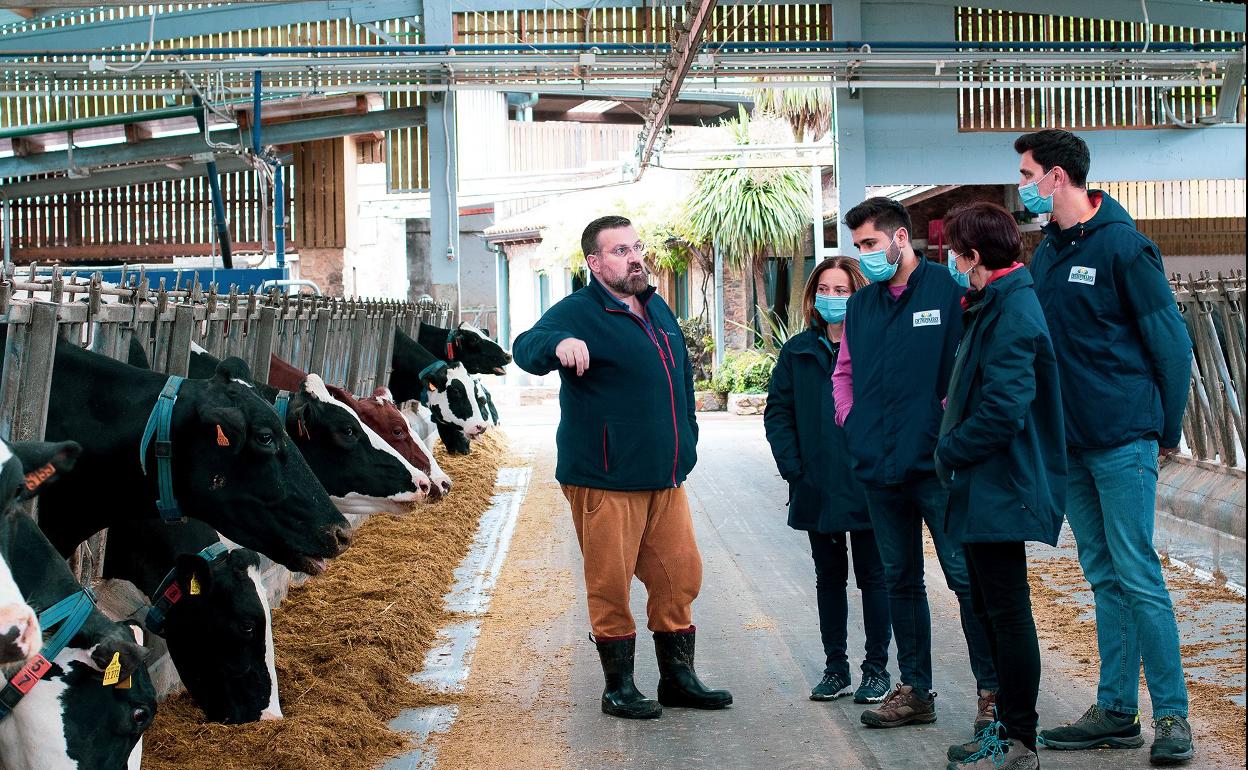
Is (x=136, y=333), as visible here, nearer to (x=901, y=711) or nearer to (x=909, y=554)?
(x=909, y=554)

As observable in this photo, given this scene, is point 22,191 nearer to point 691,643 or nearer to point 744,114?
point 744,114

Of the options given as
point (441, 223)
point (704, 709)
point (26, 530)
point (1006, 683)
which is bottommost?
point (704, 709)

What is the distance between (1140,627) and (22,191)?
20246 mm

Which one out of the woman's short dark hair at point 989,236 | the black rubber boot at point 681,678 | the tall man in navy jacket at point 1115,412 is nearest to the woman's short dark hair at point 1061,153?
the tall man in navy jacket at point 1115,412

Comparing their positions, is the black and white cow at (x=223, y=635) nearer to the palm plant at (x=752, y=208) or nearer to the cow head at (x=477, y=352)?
the cow head at (x=477, y=352)

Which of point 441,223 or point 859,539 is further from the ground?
point 441,223

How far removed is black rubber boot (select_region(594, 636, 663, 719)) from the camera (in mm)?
5926

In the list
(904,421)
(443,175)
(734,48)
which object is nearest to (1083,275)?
(904,421)

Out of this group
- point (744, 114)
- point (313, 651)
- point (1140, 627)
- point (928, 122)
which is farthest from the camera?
point (744, 114)

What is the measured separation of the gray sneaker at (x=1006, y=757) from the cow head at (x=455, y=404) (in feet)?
32.5

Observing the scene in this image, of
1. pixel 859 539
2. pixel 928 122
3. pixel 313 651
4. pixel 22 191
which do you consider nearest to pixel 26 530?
pixel 313 651

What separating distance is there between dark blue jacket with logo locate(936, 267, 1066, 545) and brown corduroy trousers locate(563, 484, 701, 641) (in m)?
1.45

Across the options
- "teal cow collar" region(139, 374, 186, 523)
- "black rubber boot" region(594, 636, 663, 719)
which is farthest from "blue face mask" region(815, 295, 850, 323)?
"teal cow collar" region(139, 374, 186, 523)

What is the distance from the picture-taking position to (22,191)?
21.6 m
